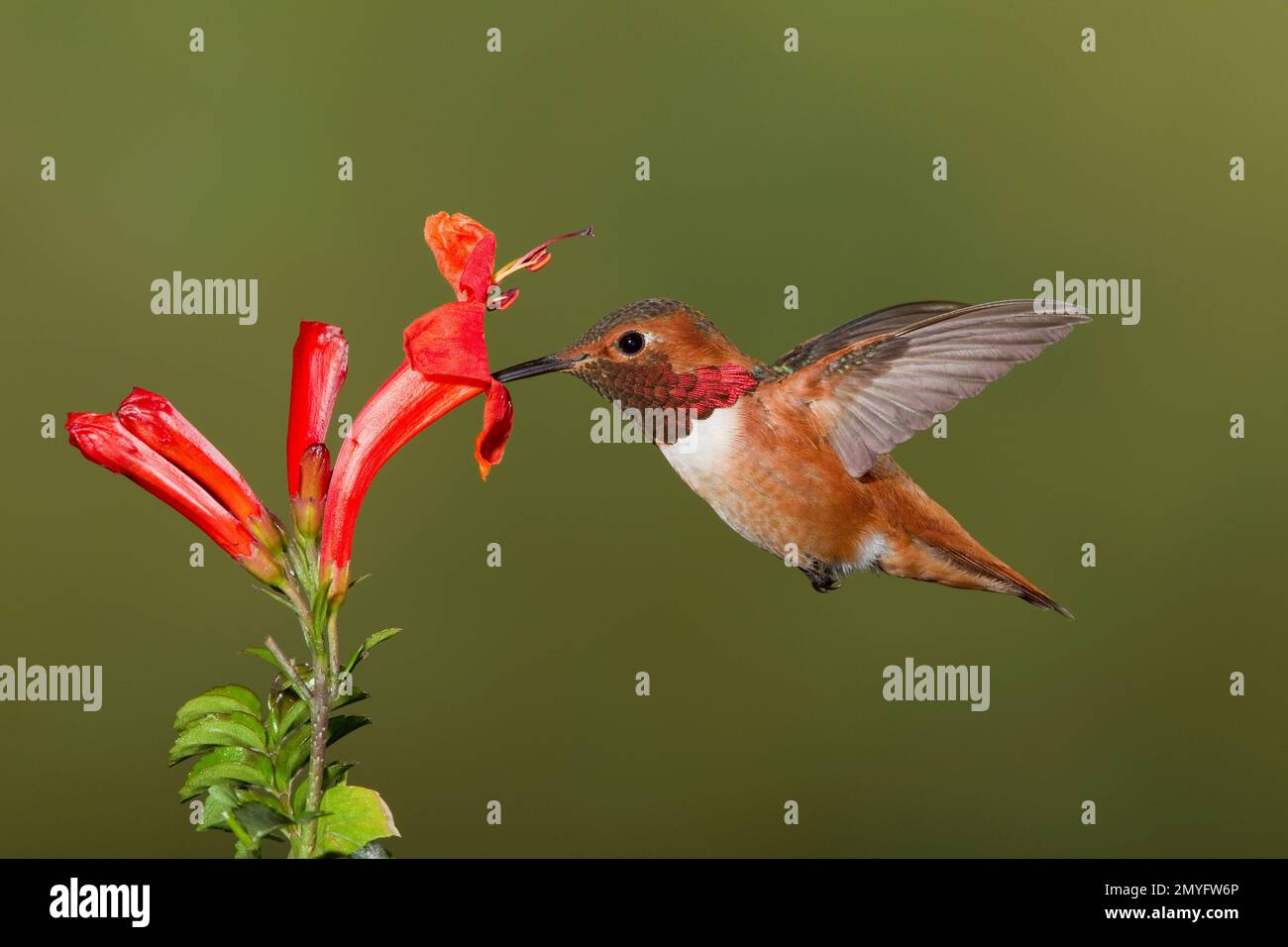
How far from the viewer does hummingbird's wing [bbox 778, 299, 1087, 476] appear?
53.9 inches

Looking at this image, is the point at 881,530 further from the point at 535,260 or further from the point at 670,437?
the point at 535,260

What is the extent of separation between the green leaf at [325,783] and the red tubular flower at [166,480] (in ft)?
0.71

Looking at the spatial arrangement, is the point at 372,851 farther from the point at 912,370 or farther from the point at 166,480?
the point at 912,370

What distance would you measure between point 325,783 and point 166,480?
1.23 feet

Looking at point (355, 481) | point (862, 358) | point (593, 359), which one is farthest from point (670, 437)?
point (355, 481)

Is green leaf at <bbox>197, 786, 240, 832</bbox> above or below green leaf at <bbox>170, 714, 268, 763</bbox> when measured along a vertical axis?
below

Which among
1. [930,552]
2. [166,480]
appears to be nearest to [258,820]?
[166,480]

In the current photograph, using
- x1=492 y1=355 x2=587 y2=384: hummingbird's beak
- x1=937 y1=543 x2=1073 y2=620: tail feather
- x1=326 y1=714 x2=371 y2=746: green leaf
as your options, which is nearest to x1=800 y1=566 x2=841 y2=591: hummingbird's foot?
x1=937 y1=543 x2=1073 y2=620: tail feather

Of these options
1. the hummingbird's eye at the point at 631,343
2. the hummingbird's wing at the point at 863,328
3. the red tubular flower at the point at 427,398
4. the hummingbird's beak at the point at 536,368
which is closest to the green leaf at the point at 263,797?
the red tubular flower at the point at 427,398

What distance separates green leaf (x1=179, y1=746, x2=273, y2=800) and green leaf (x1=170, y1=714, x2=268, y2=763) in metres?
0.01

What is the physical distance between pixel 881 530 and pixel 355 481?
771 mm

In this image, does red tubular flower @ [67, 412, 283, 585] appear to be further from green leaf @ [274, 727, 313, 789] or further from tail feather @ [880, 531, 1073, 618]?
tail feather @ [880, 531, 1073, 618]

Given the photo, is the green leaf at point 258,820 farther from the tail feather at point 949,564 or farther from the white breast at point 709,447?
the tail feather at point 949,564

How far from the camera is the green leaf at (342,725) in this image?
1256 millimetres
